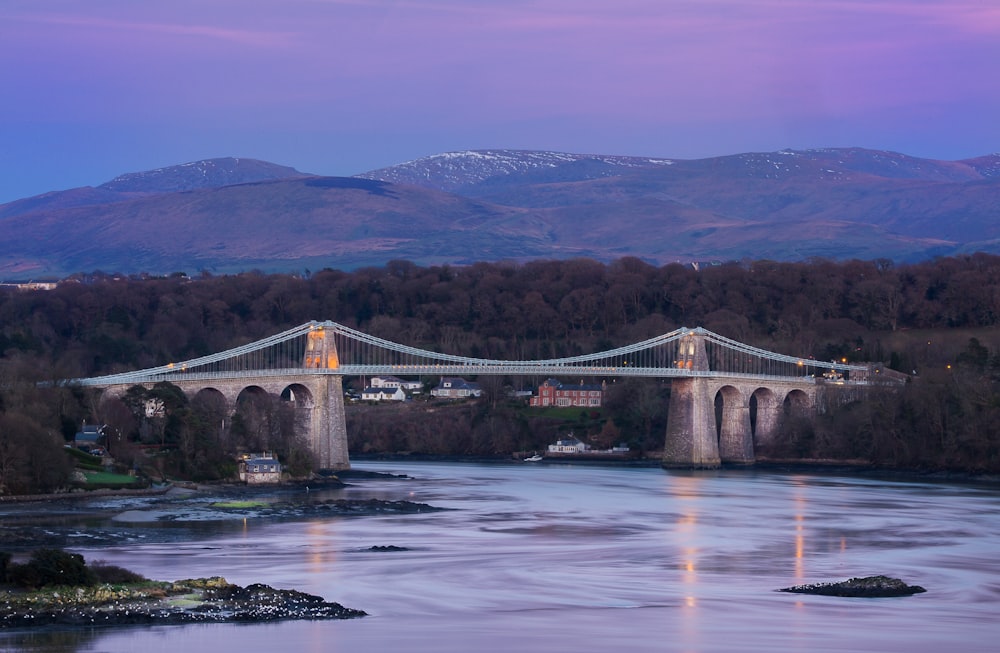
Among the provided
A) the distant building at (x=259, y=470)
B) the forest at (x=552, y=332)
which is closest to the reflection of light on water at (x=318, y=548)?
the distant building at (x=259, y=470)

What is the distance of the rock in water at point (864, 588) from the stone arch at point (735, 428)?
129ft

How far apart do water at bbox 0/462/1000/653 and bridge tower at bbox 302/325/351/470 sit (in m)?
7.46

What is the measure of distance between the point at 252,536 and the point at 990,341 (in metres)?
52.5

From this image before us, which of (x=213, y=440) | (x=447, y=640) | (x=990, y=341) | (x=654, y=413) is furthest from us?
(x=990, y=341)

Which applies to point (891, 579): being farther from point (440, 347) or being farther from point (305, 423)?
point (440, 347)

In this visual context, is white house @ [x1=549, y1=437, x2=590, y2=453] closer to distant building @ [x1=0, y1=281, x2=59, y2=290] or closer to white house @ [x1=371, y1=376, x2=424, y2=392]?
white house @ [x1=371, y1=376, x2=424, y2=392]

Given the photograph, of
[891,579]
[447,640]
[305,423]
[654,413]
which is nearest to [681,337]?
[654,413]

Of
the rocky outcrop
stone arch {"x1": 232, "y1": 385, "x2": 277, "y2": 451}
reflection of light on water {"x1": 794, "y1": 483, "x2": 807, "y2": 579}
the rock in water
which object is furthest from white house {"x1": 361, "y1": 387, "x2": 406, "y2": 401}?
the rocky outcrop

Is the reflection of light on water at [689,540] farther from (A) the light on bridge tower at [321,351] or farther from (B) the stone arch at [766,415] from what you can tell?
(A) the light on bridge tower at [321,351]

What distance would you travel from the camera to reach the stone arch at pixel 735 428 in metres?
69.1

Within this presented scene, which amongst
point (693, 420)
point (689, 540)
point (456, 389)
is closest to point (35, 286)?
point (456, 389)

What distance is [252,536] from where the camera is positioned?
35.6 metres

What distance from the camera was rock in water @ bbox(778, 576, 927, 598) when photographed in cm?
2838

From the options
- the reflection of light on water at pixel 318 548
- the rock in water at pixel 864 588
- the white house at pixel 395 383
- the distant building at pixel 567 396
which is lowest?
the rock in water at pixel 864 588
